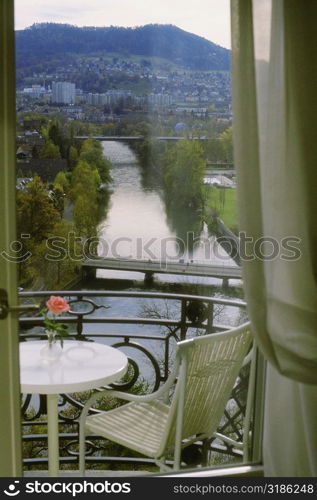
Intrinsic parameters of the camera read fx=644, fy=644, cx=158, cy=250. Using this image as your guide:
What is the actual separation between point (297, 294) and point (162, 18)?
1.42m

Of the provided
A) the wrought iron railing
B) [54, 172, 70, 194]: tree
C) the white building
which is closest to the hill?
the white building

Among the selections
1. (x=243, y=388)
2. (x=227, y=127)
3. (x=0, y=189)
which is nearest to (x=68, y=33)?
(x=227, y=127)

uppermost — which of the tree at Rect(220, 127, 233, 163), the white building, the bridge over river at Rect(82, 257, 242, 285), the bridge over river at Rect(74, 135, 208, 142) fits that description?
the white building

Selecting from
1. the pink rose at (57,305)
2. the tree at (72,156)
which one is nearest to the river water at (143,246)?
the tree at (72,156)

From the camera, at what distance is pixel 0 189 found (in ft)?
6.71

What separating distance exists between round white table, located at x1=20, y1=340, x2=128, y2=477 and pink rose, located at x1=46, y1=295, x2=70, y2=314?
0.20 meters

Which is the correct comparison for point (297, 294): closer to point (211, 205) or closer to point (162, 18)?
point (211, 205)

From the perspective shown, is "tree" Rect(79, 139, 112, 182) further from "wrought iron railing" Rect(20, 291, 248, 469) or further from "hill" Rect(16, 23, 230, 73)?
"wrought iron railing" Rect(20, 291, 248, 469)

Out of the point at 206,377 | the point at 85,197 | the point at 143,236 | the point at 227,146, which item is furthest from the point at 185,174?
the point at 206,377

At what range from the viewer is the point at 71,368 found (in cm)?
285

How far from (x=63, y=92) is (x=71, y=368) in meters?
1.26

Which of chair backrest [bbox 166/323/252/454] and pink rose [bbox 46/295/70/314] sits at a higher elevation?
pink rose [bbox 46/295/70/314]

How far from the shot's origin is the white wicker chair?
103 inches

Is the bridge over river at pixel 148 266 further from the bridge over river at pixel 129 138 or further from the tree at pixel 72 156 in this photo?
the bridge over river at pixel 129 138
